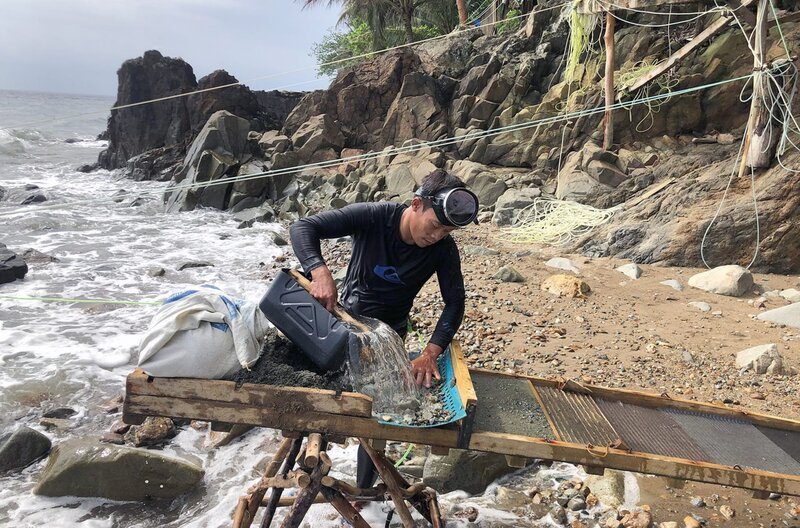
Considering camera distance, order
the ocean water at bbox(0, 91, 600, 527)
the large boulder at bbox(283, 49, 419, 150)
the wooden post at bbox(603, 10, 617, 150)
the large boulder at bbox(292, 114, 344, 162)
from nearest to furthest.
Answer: the ocean water at bbox(0, 91, 600, 527) < the wooden post at bbox(603, 10, 617, 150) < the large boulder at bbox(292, 114, 344, 162) < the large boulder at bbox(283, 49, 419, 150)

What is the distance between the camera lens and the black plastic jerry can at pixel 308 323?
243cm

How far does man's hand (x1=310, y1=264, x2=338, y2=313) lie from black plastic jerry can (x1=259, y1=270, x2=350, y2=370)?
0.13 ft

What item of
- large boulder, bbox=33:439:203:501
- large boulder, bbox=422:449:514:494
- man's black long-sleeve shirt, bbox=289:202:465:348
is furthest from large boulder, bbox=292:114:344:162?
man's black long-sleeve shirt, bbox=289:202:465:348

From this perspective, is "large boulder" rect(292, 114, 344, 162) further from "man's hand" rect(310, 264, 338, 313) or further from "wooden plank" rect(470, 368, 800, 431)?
"man's hand" rect(310, 264, 338, 313)

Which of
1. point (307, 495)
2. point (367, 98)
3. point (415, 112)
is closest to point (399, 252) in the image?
point (307, 495)

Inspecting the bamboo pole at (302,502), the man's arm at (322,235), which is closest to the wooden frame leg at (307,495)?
the bamboo pole at (302,502)

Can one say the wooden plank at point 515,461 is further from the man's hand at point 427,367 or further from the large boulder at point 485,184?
the large boulder at point 485,184

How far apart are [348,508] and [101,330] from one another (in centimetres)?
608

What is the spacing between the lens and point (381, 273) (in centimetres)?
294

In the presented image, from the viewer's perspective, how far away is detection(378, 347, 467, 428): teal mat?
2.36 meters

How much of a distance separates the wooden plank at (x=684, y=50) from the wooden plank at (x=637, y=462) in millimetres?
8450

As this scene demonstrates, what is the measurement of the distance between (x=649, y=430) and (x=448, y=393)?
1228 mm

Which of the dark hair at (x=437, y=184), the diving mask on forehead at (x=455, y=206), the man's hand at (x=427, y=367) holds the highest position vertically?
the dark hair at (x=437, y=184)

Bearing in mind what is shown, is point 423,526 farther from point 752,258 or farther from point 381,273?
point 752,258
